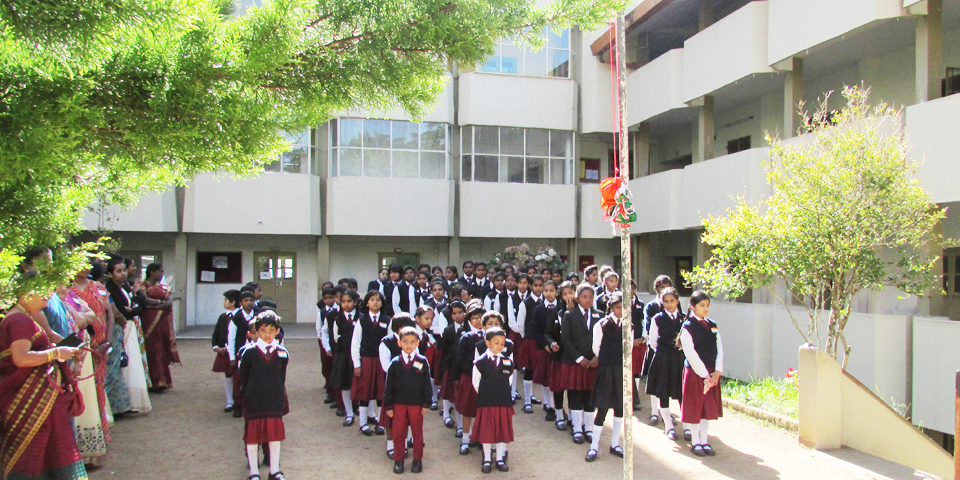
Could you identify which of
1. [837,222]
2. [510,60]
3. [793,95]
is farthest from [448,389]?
[510,60]

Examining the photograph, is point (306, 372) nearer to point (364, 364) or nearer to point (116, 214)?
point (364, 364)

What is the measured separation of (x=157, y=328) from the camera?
8.38 metres

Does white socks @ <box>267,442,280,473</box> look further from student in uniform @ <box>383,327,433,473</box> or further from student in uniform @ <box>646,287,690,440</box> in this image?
student in uniform @ <box>646,287,690,440</box>

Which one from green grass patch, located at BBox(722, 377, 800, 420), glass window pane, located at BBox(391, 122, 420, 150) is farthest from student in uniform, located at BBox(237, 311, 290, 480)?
glass window pane, located at BBox(391, 122, 420, 150)

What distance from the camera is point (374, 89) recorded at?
427 centimetres

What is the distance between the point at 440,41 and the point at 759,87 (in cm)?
1109

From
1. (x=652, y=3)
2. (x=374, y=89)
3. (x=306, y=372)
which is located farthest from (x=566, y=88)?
(x=374, y=89)

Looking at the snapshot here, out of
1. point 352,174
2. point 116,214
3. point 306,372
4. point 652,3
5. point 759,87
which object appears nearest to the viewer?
point 306,372

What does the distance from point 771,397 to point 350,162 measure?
12.2 m

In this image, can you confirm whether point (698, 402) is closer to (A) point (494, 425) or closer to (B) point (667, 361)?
(B) point (667, 361)

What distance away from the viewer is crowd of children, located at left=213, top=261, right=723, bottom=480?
551 centimetres

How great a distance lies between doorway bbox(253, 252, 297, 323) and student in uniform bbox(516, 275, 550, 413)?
11339 millimetres

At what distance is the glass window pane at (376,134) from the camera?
54.5 feet

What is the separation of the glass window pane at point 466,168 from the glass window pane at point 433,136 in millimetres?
647
